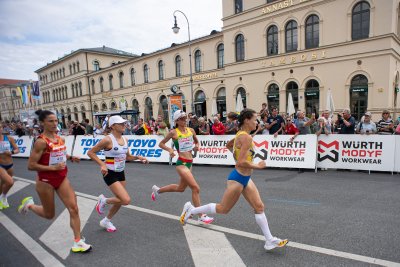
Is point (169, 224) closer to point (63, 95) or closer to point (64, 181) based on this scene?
point (64, 181)

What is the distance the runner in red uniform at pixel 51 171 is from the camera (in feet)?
12.1

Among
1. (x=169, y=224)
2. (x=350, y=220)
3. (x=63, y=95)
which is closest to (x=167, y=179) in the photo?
(x=169, y=224)

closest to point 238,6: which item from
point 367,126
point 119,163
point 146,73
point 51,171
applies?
point 146,73

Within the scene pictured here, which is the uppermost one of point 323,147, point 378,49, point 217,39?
point 217,39

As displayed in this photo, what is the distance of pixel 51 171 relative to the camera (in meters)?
3.74

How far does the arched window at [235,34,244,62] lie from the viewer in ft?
92.0

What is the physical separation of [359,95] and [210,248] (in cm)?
2242

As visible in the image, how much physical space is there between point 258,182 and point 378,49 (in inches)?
763

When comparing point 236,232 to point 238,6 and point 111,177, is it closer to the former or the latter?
point 111,177

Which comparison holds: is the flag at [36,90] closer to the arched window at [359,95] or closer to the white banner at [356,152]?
the white banner at [356,152]

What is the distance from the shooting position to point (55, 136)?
3.97 meters

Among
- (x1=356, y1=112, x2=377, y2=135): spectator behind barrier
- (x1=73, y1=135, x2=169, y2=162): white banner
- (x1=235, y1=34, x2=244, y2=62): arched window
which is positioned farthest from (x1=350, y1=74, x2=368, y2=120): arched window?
(x1=73, y1=135, x2=169, y2=162): white banner

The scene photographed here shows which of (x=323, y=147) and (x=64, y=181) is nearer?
(x=64, y=181)

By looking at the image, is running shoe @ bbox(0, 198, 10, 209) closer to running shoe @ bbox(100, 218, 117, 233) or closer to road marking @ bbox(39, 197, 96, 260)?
road marking @ bbox(39, 197, 96, 260)
